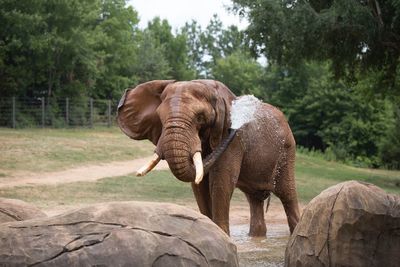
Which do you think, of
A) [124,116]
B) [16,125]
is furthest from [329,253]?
[16,125]

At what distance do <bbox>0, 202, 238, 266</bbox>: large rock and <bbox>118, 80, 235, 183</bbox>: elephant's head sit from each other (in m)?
2.28

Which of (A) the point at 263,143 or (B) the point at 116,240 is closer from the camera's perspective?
(B) the point at 116,240

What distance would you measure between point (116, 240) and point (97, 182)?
15.6 meters

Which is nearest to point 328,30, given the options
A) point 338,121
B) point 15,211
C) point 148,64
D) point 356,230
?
point 356,230

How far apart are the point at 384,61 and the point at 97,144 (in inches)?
509

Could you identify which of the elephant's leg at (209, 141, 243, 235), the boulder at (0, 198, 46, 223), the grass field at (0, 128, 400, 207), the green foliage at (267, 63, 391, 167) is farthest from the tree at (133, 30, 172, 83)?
the boulder at (0, 198, 46, 223)

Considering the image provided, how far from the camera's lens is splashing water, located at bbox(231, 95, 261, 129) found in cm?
797

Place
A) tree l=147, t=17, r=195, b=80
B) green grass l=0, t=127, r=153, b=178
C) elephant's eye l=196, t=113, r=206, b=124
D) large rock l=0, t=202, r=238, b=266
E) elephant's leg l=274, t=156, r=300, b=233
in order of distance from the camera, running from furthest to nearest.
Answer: tree l=147, t=17, r=195, b=80 < green grass l=0, t=127, r=153, b=178 < elephant's leg l=274, t=156, r=300, b=233 < elephant's eye l=196, t=113, r=206, b=124 < large rock l=0, t=202, r=238, b=266

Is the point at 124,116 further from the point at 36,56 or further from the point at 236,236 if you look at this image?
the point at 36,56

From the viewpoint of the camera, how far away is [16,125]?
36000 millimetres

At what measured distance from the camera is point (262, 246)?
8875 mm

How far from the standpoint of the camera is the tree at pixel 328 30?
59.5 ft

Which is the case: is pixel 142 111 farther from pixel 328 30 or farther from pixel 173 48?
pixel 173 48

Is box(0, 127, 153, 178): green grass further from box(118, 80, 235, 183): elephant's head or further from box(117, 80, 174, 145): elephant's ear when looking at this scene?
box(118, 80, 235, 183): elephant's head
